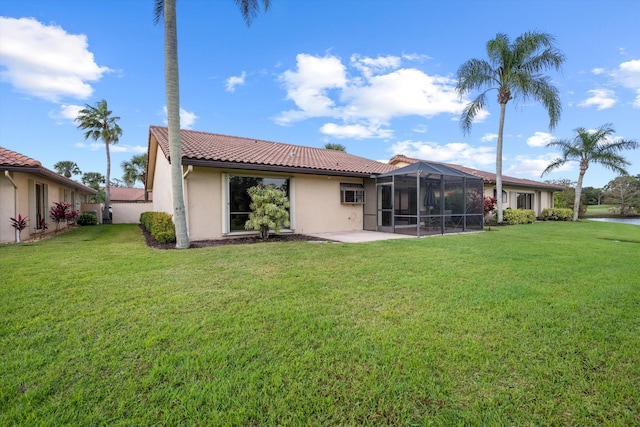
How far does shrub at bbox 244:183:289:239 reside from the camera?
9.50 meters

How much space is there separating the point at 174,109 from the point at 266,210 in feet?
12.9

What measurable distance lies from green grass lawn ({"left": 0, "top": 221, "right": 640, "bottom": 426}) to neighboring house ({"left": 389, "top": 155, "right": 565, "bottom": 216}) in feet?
55.7

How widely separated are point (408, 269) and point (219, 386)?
4.39 metres

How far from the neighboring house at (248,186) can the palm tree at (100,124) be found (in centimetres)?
1311

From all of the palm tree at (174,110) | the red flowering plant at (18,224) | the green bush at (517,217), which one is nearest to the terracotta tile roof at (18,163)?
the red flowering plant at (18,224)

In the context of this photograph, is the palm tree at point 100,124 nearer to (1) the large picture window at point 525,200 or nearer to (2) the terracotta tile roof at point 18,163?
(2) the terracotta tile roof at point 18,163

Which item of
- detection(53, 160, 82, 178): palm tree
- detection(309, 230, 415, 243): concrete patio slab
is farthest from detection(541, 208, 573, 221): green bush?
detection(53, 160, 82, 178): palm tree

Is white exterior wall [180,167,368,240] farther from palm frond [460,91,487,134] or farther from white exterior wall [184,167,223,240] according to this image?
palm frond [460,91,487,134]

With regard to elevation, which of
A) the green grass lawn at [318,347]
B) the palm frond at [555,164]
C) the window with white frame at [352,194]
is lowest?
the green grass lawn at [318,347]

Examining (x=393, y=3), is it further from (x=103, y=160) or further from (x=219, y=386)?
(x=103, y=160)

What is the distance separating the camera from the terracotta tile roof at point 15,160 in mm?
9258

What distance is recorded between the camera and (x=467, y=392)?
2209 mm

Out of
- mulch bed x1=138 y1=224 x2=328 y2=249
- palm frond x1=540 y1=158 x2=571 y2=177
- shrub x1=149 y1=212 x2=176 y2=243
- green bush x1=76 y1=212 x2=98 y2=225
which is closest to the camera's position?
mulch bed x1=138 y1=224 x2=328 y2=249

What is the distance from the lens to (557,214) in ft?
76.0
